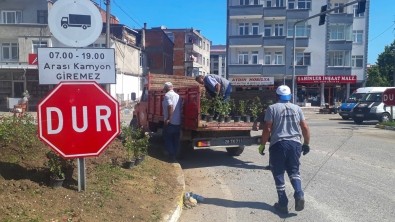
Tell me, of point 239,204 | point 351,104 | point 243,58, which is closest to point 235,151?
point 239,204

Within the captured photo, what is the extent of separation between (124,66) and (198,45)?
1333 inches

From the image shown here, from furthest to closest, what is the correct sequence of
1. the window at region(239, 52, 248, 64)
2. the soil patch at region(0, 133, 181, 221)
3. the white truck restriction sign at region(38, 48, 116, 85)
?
the window at region(239, 52, 248, 64) → the white truck restriction sign at region(38, 48, 116, 85) → the soil patch at region(0, 133, 181, 221)

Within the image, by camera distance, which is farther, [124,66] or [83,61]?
[124,66]

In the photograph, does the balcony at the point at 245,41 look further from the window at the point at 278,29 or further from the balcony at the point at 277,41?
the window at the point at 278,29

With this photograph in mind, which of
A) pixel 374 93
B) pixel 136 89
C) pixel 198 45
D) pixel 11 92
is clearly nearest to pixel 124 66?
pixel 136 89

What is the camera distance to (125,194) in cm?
546

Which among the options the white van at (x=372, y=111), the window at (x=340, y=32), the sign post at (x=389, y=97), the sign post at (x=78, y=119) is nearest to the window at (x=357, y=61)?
the window at (x=340, y=32)

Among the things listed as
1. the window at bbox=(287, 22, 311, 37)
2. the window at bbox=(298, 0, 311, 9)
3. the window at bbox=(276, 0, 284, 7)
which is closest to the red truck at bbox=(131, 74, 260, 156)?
the window at bbox=(287, 22, 311, 37)

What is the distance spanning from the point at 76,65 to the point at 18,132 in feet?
6.14

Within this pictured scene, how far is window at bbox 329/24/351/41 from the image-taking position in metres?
46.9

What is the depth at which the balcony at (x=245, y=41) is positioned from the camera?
47.1 m

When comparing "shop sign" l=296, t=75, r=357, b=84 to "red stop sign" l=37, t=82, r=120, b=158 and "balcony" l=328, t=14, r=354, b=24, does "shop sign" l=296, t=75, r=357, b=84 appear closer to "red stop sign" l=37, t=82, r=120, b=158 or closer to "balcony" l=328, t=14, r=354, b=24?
"balcony" l=328, t=14, r=354, b=24

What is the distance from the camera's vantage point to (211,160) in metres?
10.3

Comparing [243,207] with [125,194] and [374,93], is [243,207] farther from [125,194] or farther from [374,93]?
[374,93]
